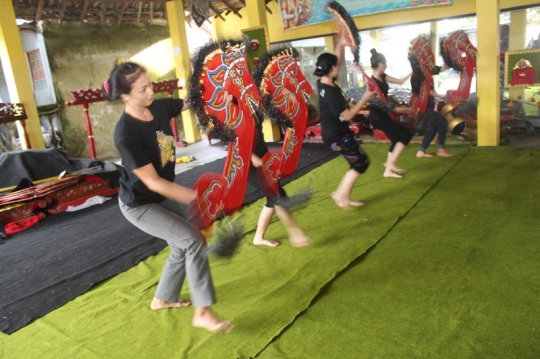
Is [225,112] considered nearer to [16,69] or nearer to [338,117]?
[338,117]

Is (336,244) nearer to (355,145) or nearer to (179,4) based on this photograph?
(355,145)

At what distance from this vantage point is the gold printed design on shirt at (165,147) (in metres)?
2.16

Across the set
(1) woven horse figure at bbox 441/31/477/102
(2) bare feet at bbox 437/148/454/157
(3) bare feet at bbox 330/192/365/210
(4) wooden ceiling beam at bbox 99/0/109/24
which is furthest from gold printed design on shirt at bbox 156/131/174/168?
(4) wooden ceiling beam at bbox 99/0/109/24

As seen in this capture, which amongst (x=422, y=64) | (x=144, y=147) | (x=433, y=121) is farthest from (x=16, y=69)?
(x=433, y=121)

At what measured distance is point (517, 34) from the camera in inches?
252

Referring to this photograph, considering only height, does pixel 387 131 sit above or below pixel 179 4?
below

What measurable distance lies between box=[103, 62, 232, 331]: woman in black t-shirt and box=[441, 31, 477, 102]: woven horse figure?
4.21 meters

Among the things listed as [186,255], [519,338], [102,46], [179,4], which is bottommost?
[519,338]

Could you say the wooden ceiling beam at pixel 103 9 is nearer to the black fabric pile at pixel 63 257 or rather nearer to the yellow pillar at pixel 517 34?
the black fabric pile at pixel 63 257

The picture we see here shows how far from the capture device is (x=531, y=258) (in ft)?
8.71

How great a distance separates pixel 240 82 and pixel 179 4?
730cm

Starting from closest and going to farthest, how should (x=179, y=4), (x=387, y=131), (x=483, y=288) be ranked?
1. (x=483, y=288)
2. (x=387, y=131)
3. (x=179, y=4)

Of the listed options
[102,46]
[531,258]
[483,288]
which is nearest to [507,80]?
[531,258]

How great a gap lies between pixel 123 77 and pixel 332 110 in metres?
1.80
